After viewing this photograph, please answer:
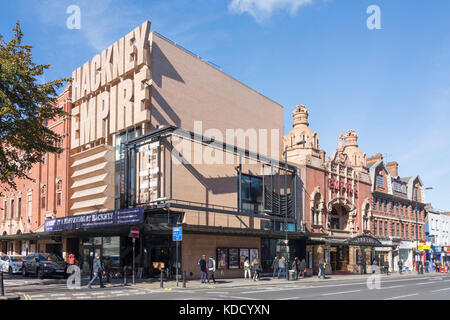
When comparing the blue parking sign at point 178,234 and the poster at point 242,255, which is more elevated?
the blue parking sign at point 178,234

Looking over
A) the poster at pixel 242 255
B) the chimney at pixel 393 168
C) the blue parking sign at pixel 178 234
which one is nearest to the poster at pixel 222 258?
the poster at pixel 242 255

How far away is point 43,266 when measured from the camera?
27312 mm

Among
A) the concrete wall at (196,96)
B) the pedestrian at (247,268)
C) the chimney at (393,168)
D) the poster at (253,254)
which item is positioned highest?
the concrete wall at (196,96)

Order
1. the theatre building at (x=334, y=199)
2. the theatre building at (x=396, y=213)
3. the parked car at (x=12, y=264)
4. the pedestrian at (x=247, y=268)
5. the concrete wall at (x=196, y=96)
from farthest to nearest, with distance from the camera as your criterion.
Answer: the theatre building at (x=396, y=213)
the theatre building at (x=334, y=199)
the concrete wall at (x=196, y=96)
the parked car at (x=12, y=264)
the pedestrian at (x=247, y=268)

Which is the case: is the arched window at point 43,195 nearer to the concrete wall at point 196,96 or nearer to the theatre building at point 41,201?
the theatre building at point 41,201

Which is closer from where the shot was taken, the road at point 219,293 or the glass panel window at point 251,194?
the road at point 219,293

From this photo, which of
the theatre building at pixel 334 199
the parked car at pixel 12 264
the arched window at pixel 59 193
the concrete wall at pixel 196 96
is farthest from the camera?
the theatre building at pixel 334 199

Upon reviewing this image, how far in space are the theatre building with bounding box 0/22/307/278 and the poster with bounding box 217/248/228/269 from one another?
0.07m

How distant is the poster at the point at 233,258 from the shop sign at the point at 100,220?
8.98 meters

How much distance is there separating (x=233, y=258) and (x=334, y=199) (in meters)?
15.8

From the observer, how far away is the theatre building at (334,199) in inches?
1614
